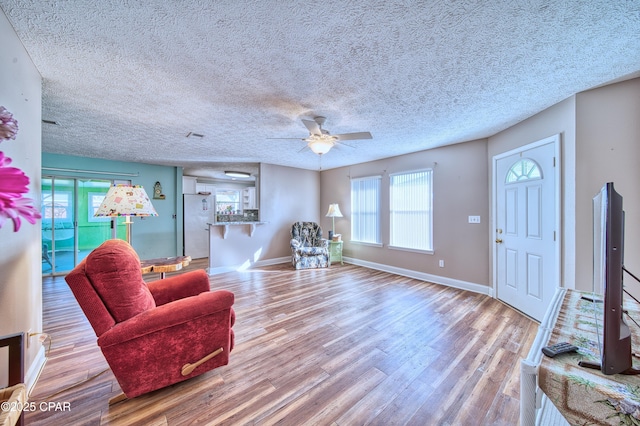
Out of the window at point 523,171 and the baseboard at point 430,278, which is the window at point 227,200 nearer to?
the baseboard at point 430,278

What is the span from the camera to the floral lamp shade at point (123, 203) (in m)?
2.17

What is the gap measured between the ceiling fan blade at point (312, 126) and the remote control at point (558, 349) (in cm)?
237

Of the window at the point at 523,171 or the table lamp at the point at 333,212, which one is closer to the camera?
the window at the point at 523,171

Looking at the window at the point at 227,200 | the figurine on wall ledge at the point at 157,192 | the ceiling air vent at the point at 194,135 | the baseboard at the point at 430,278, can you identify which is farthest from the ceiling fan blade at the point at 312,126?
the window at the point at 227,200

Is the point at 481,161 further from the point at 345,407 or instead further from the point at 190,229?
the point at 190,229

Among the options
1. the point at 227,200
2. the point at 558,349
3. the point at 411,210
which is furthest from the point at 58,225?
the point at 558,349

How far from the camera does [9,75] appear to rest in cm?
147

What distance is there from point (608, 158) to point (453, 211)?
198cm

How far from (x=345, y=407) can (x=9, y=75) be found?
298 centimetres

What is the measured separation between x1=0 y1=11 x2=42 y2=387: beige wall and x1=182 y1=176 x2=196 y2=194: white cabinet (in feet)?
16.0

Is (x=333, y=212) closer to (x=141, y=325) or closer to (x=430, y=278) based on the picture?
(x=430, y=278)

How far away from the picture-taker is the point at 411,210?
181 inches

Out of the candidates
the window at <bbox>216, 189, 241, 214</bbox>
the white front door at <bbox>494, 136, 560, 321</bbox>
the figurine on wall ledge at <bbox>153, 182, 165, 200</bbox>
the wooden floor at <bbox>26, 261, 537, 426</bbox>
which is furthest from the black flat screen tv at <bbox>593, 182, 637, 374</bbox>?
the window at <bbox>216, 189, 241, 214</bbox>

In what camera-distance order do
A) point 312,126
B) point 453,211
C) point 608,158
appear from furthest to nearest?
point 453,211
point 312,126
point 608,158
